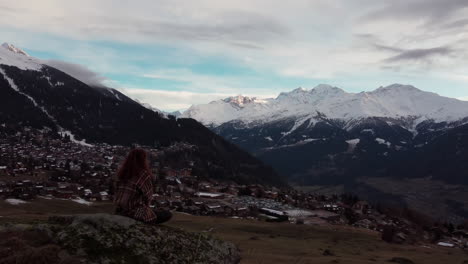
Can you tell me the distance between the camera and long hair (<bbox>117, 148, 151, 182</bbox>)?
44.7 ft

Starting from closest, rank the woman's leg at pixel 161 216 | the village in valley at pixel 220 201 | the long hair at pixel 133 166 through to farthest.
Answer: the long hair at pixel 133 166 < the woman's leg at pixel 161 216 < the village in valley at pixel 220 201

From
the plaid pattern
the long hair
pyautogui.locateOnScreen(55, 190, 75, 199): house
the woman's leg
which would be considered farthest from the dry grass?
the long hair

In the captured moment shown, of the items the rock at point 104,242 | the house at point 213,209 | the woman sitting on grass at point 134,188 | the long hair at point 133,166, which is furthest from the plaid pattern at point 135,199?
the house at point 213,209

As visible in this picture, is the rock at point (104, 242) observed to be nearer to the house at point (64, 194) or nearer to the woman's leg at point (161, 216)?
the woman's leg at point (161, 216)

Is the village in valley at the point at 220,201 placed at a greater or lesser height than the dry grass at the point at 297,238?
lesser

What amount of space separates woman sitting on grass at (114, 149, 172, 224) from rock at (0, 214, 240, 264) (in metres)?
0.69

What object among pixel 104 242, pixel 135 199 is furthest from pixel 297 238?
pixel 104 242

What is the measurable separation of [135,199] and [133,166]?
1039 mm

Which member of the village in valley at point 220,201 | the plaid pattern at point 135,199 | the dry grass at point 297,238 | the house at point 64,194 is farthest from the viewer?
the house at point 64,194

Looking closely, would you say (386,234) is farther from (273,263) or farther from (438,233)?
(273,263)

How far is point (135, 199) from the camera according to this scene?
13.5m

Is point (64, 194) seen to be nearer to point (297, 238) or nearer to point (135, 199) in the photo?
point (297, 238)

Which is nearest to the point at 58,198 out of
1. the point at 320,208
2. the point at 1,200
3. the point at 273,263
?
the point at 1,200

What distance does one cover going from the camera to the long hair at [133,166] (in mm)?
13617
